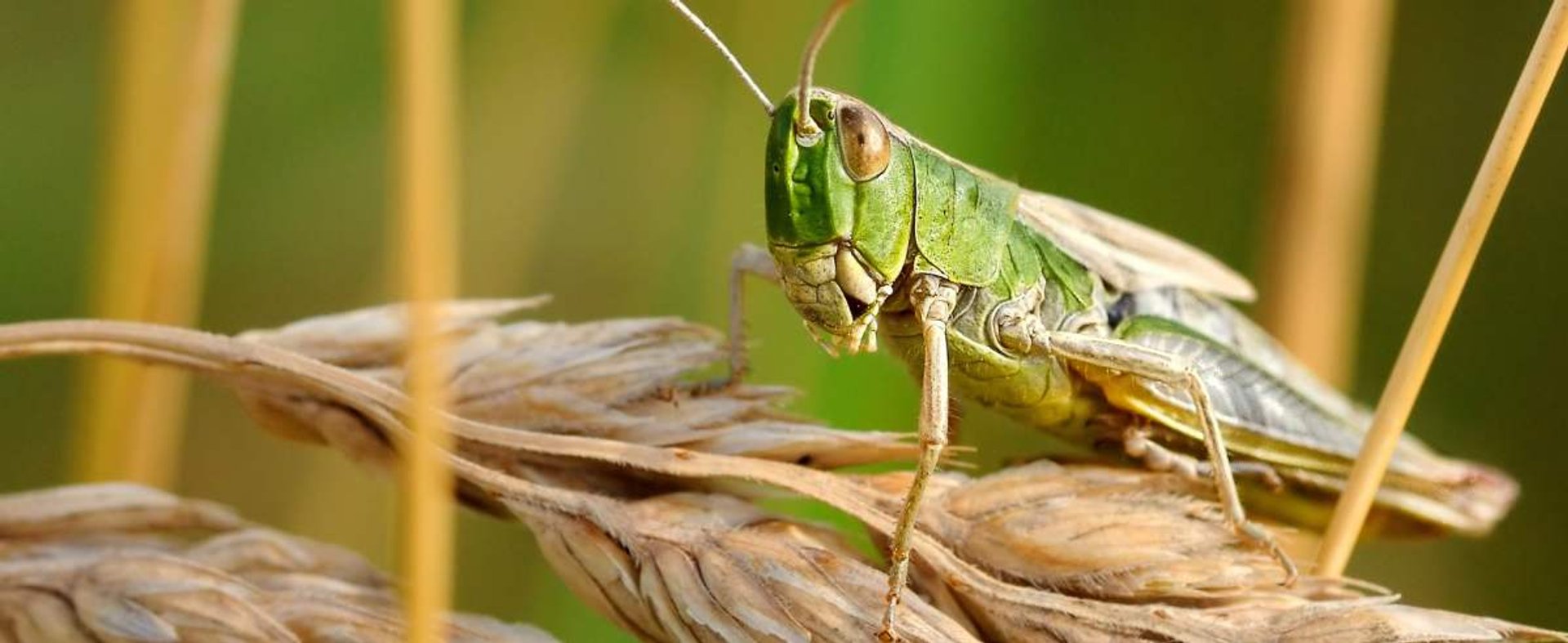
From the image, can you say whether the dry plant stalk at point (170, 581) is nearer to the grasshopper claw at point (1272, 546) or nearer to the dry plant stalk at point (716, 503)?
the dry plant stalk at point (716, 503)

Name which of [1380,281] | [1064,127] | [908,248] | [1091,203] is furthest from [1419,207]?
[908,248]

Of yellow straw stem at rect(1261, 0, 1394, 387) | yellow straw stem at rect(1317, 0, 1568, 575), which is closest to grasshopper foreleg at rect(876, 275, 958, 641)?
yellow straw stem at rect(1317, 0, 1568, 575)

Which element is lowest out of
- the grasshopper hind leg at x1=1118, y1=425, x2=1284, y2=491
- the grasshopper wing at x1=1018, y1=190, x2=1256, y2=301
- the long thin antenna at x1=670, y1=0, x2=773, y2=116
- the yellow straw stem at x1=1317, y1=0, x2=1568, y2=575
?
the grasshopper hind leg at x1=1118, y1=425, x2=1284, y2=491

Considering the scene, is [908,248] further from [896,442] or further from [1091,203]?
[1091,203]

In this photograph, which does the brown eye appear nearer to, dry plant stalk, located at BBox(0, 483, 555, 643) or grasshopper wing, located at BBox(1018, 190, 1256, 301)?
grasshopper wing, located at BBox(1018, 190, 1256, 301)

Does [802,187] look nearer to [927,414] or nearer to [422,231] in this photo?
[927,414]

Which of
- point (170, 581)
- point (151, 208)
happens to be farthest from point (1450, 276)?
point (151, 208)

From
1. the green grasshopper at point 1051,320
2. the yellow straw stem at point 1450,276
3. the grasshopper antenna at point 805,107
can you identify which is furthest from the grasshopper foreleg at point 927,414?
the yellow straw stem at point 1450,276
